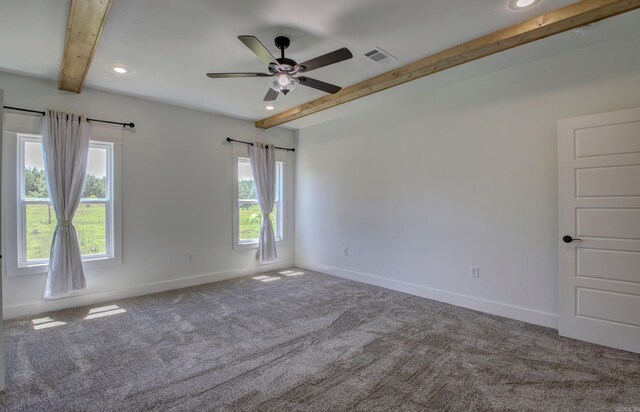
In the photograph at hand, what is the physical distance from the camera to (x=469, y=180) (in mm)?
3820

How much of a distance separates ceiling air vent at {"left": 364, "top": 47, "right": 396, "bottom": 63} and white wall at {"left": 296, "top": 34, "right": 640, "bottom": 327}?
2.69 feet

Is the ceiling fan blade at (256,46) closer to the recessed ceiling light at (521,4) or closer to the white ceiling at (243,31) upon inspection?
the white ceiling at (243,31)

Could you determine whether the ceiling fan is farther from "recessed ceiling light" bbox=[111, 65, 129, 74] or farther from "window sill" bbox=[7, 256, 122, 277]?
"window sill" bbox=[7, 256, 122, 277]

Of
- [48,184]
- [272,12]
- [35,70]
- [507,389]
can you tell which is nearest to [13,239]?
[48,184]

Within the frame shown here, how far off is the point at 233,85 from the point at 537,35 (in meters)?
3.13

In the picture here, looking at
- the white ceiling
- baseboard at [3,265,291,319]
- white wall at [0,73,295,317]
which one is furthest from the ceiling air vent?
baseboard at [3,265,291,319]

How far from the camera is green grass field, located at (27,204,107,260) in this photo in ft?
12.1

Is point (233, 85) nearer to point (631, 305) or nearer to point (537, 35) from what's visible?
point (537, 35)

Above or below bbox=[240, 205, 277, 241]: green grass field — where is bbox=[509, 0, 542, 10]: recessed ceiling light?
above

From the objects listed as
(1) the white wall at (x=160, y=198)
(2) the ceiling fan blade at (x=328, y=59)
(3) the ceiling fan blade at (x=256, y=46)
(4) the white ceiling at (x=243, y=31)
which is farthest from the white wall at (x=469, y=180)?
(3) the ceiling fan blade at (x=256, y=46)

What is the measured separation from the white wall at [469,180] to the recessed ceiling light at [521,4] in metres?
0.83

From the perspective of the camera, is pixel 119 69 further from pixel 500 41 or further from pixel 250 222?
pixel 500 41

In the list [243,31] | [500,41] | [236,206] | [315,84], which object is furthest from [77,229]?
[500,41]

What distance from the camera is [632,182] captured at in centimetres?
269
